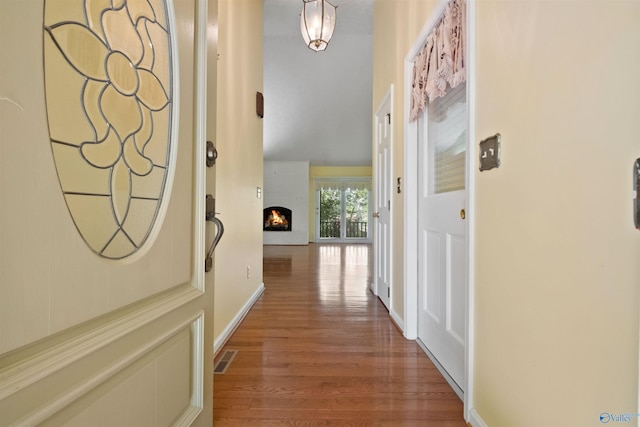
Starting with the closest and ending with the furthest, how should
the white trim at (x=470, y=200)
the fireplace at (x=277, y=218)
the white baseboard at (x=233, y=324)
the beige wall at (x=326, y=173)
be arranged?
1. the white trim at (x=470, y=200)
2. the white baseboard at (x=233, y=324)
3. the fireplace at (x=277, y=218)
4. the beige wall at (x=326, y=173)

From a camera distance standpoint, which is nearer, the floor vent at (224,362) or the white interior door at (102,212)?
the white interior door at (102,212)

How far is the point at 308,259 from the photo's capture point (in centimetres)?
635

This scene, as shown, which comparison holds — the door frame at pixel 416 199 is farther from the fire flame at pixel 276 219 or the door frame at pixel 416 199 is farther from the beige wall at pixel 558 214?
the fire flame at pixel 276 219

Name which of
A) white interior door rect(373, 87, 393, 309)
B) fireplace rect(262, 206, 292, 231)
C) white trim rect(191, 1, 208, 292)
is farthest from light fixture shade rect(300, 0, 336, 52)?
fireplace rect(262, 206, 292, 231)

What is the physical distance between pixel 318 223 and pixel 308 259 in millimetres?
3810

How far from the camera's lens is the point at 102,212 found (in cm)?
67

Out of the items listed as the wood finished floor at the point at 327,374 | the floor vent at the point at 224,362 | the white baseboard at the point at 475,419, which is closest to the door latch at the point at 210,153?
the wood finished floor at the point at 327,374

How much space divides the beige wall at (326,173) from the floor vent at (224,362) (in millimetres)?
8005

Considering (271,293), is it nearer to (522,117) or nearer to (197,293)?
(197,293)

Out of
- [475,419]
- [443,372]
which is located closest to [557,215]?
[475,419]

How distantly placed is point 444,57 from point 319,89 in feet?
19.7

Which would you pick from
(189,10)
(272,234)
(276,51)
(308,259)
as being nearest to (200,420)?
(189,10)

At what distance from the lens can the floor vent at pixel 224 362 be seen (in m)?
1.81

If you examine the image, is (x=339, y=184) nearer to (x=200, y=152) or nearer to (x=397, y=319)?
(x=397, y=319)
